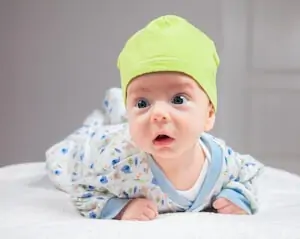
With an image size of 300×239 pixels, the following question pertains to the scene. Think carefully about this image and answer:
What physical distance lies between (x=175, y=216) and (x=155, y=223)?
8 cm

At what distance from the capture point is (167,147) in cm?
Result: 82

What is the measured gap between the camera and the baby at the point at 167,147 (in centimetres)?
81

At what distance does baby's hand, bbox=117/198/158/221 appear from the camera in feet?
2.83

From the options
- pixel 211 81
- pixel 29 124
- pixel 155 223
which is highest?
pixel 211 81

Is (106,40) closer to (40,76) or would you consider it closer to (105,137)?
(40,76)

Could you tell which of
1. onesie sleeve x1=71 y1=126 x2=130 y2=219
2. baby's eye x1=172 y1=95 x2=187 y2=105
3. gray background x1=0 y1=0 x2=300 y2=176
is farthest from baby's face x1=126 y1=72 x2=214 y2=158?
gray background x1=0 y1=0 x2=300 y2=176

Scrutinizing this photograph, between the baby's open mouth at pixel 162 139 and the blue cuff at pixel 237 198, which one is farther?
the blue cuff at pixel 237 198

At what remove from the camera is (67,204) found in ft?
3.37

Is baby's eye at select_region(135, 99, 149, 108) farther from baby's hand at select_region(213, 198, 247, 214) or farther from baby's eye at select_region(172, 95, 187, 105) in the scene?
baby's hand at select_region(213, 198, 247, 214)

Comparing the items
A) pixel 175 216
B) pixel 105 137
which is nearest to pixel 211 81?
pixel 175 216

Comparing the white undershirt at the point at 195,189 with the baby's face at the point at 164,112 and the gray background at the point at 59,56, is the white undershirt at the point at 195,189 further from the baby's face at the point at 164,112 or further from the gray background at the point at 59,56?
the gray background at the point at 59,56

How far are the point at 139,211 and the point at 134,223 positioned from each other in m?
0.09

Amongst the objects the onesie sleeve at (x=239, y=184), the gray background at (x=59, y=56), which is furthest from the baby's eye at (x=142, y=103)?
the gray background at (x=59, y=56)

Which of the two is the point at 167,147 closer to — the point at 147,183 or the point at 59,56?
the point at 147,183
